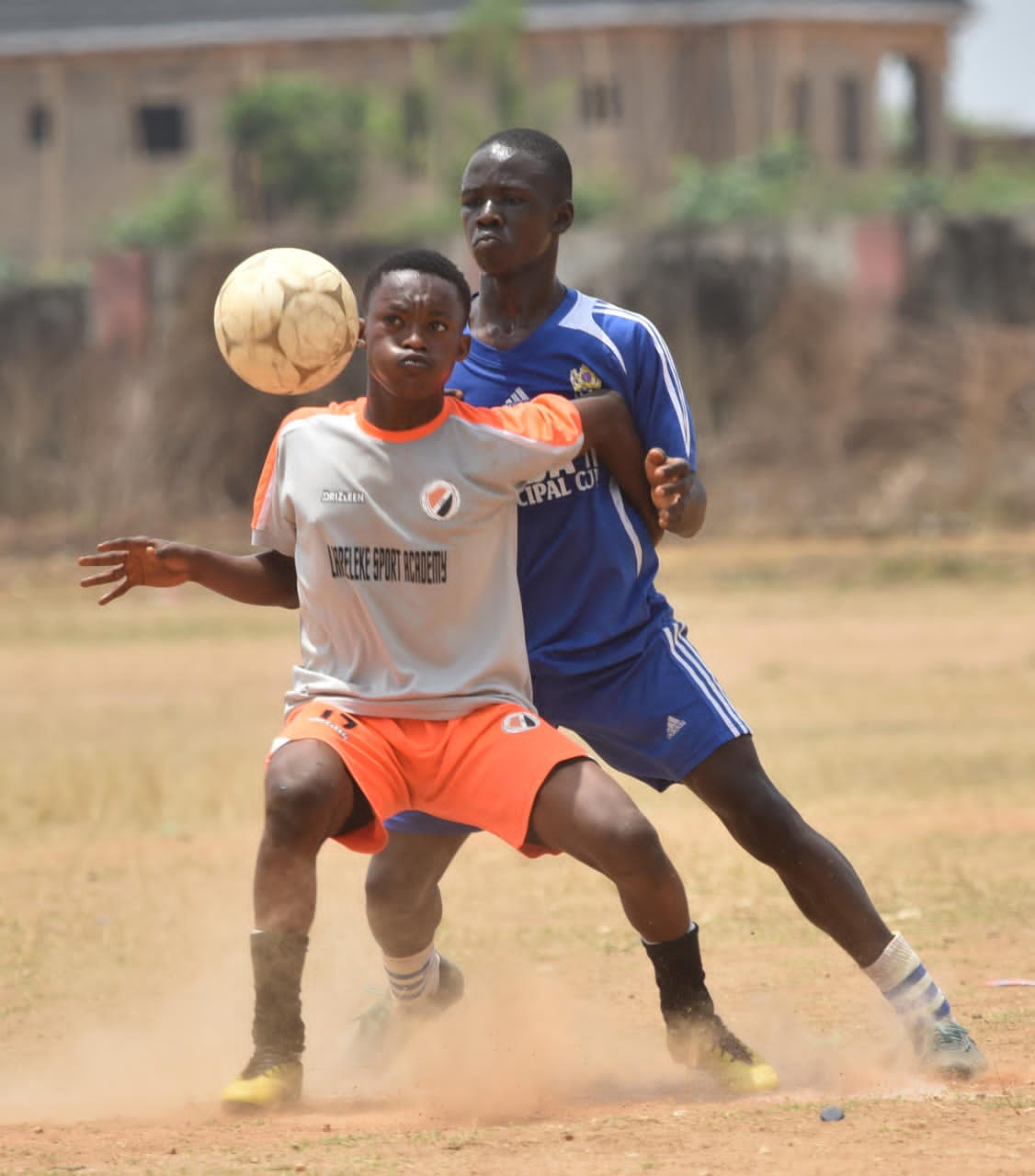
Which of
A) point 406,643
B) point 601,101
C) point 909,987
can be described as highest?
point 406,643

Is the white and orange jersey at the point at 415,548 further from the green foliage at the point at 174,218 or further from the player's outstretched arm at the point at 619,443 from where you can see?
the green foliage at the point at 174,218

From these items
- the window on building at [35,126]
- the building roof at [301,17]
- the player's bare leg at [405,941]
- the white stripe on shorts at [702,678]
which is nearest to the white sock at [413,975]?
the player's bare leg at [405,941]

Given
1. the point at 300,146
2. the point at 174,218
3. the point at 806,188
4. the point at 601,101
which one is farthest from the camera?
the point at 601,101

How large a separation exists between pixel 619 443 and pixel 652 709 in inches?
24.4

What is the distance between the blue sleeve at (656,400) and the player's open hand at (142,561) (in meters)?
1.11

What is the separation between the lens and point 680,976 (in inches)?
183

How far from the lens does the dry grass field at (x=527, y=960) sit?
4152mm

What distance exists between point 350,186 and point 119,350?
1793 centimetres

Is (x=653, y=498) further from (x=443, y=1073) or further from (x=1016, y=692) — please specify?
(x=1016, y=692)

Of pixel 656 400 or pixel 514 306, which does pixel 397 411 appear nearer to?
pixel 514 306

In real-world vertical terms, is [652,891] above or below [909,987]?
above

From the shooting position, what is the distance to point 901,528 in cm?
2228

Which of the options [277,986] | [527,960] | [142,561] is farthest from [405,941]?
[527,960]

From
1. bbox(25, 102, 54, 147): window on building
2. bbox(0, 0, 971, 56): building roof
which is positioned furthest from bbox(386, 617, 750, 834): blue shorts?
bbox(25, 102, 54, 147): window on building
